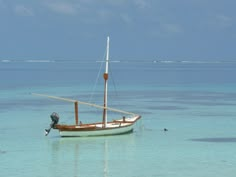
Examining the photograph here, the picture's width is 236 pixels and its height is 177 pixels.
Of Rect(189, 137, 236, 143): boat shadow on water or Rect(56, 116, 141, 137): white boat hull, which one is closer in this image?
Rect(189, 137, 236, 143): boat shadow on water

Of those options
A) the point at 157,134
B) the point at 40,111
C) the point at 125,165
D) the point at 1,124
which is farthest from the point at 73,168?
the point at 40,111

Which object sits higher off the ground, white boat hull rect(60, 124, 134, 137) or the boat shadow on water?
white boat hull rect(60, 124, 134, 137)

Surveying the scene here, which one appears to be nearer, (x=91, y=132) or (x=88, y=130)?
(x=88, y=130)

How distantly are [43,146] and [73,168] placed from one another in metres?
8.25

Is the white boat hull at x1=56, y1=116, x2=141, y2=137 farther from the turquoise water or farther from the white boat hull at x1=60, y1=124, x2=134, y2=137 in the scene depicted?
the turquoise water

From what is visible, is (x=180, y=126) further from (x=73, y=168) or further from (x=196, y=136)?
(x=73, y=168)

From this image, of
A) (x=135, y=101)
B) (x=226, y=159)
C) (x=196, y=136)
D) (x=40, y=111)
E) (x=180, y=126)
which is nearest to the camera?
(x=226, y=159)

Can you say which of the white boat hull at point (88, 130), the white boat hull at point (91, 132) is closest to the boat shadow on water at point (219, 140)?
the white boat hull at point (88, 130)

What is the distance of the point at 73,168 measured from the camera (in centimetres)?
3569

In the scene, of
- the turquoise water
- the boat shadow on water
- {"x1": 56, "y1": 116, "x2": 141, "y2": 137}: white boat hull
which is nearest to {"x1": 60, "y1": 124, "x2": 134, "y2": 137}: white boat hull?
{"x1": 56, "y1": 116, "x2": 141, "y2": 137}: white boat hull

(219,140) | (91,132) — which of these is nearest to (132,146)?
(91,132)

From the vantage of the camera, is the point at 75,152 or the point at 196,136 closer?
the point at 75,152

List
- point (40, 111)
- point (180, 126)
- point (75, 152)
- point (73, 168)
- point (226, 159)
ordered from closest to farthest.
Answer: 1. point (73, 168)
2. point (226, 159)
3. point (75, 152)
4. point (180, 126)
5. point (40, 111)

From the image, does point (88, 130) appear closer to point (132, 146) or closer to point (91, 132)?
point (91, 132)
